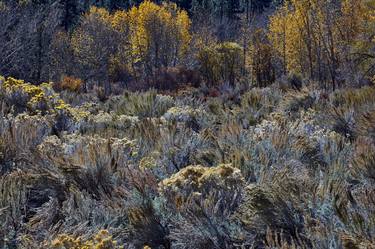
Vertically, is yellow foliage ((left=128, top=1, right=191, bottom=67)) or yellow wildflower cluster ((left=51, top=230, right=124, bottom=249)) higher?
yellow foliage ((left=128, top=1, right=191, bottom=67))

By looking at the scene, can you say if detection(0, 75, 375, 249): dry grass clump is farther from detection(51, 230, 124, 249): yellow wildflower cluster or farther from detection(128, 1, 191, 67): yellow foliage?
detection(128, 1, 191, 67): yellow foliage

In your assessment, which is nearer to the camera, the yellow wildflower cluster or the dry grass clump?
the yellow wildflower cluster

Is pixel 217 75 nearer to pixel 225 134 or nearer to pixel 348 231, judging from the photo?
pixel 225 134

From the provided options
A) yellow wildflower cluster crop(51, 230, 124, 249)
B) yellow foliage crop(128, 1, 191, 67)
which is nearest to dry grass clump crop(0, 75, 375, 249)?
yellow wildflower cluster crop(51, 230, 124, 249)

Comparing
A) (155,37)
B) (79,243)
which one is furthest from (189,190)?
(155,37)

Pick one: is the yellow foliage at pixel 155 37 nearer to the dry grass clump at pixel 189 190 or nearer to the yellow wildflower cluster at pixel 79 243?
the dry grass clump at pixel 189 190

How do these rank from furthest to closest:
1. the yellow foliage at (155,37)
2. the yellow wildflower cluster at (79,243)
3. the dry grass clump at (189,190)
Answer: the yellow foliage at (155,37), the dry grass clump at (189,190), the yellow wildflower cluster at (79,243)

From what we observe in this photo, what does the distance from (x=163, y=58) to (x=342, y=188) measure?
1598 inches

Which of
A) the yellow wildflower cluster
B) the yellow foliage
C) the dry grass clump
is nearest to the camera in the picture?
the yellow wildflower cluster

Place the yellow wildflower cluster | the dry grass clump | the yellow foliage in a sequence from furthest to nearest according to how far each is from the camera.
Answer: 1. the yellow foliage
2. the dry grass clump
3. the yellow wildflower cluster

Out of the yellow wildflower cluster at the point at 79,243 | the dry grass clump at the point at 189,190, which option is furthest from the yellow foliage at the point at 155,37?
the yellow wildflower cluster at the point at 79,243

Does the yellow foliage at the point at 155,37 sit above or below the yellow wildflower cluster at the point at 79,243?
above

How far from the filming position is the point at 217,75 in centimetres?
2430

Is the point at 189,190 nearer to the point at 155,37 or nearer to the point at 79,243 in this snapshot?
the point at 79,243
